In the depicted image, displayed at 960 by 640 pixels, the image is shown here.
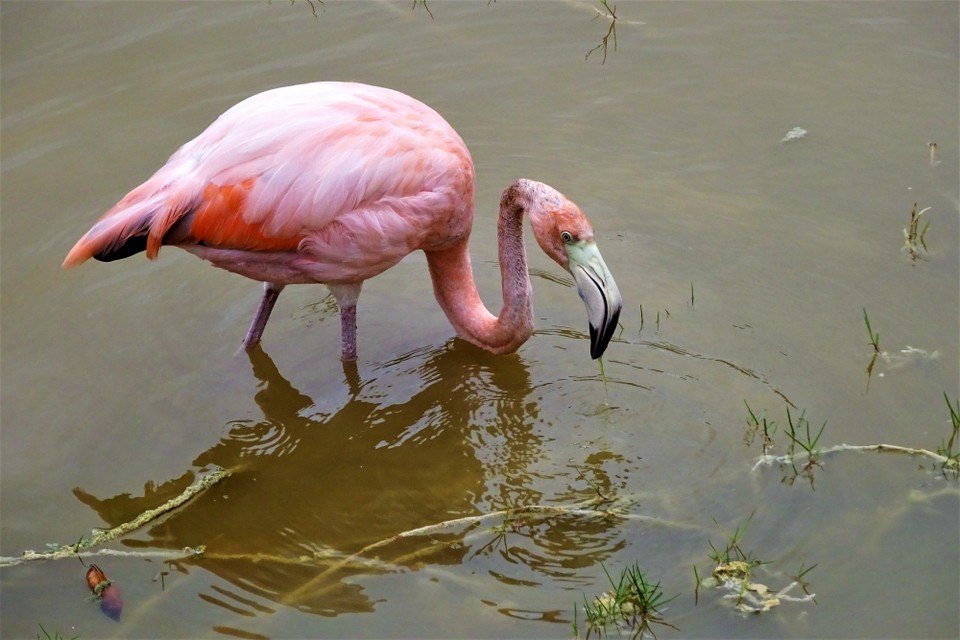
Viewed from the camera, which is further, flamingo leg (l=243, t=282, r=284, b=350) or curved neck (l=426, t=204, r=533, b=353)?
flamingo leg (l=243, t=282, r=284, b=350)

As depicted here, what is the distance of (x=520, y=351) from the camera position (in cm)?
548

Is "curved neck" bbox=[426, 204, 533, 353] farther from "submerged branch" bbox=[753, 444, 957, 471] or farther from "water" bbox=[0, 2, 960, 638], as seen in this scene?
"submerged branch" bbox=[753, 444, 957, 471]

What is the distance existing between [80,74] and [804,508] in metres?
5.81

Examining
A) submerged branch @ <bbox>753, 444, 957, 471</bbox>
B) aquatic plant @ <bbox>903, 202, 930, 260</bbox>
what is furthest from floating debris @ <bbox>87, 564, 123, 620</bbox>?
aquatic plant @ <bbox>903, 202, 930, 260</bbox>

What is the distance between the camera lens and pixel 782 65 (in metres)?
7.27

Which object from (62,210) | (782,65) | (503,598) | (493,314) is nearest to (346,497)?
(503,598)

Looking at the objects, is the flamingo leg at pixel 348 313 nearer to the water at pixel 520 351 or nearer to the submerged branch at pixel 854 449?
the water at pixel 520 351

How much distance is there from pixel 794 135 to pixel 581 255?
252 centimetres

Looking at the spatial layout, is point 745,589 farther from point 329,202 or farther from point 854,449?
point 329,202

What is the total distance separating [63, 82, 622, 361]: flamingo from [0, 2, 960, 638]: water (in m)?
0.62

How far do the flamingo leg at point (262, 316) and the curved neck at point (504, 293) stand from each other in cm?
81

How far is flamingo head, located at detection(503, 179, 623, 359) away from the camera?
4.62m

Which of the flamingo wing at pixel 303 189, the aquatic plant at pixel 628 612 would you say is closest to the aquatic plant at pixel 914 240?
the flamingo wing at pixel 303 189

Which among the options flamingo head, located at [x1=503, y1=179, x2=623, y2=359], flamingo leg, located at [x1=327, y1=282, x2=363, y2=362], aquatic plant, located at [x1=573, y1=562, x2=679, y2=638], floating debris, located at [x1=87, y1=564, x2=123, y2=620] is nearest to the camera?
aquatic plant, located at [x1=573, y1=562, x2=679, y2=638]
